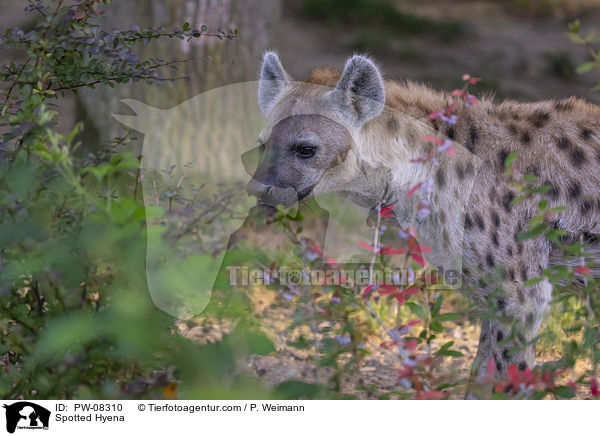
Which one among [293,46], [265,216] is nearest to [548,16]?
[293,46]

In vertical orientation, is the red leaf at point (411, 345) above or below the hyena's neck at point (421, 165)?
below

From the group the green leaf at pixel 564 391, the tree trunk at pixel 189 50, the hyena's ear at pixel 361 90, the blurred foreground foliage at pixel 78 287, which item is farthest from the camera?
the tree trunk at pixel 189 50

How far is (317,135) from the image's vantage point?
141 inches

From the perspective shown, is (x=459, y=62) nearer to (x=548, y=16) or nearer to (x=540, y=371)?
(x=548, y=16)

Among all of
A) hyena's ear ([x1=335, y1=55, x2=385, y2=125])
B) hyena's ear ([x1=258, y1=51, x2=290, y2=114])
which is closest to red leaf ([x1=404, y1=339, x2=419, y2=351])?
hyena's ear ([x1=335, y1=55, x2=385, y2=125])

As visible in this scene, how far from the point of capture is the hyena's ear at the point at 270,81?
12.5ft

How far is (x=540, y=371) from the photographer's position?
9.35 feet

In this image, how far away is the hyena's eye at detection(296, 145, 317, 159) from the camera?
356 cm

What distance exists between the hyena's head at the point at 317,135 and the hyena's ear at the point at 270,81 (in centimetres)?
14

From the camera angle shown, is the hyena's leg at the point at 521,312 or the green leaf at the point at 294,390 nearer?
the green leaf at the point at 294,390

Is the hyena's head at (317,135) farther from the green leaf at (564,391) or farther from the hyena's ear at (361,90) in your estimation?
the green leaf at (564,391)

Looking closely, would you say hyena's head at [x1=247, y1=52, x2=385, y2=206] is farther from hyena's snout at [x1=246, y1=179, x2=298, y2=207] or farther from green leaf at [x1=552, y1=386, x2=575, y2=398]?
green leaf at [x1=552, y1=386, x2=575, y2=398]

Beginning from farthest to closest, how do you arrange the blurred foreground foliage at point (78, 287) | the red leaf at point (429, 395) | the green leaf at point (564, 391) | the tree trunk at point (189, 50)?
the tree trunk at point (189, 50) < the green leaf at point (564, 391) < the red leaf at point (429, 395) < the blurred foreground foliage at point (78, 287)
